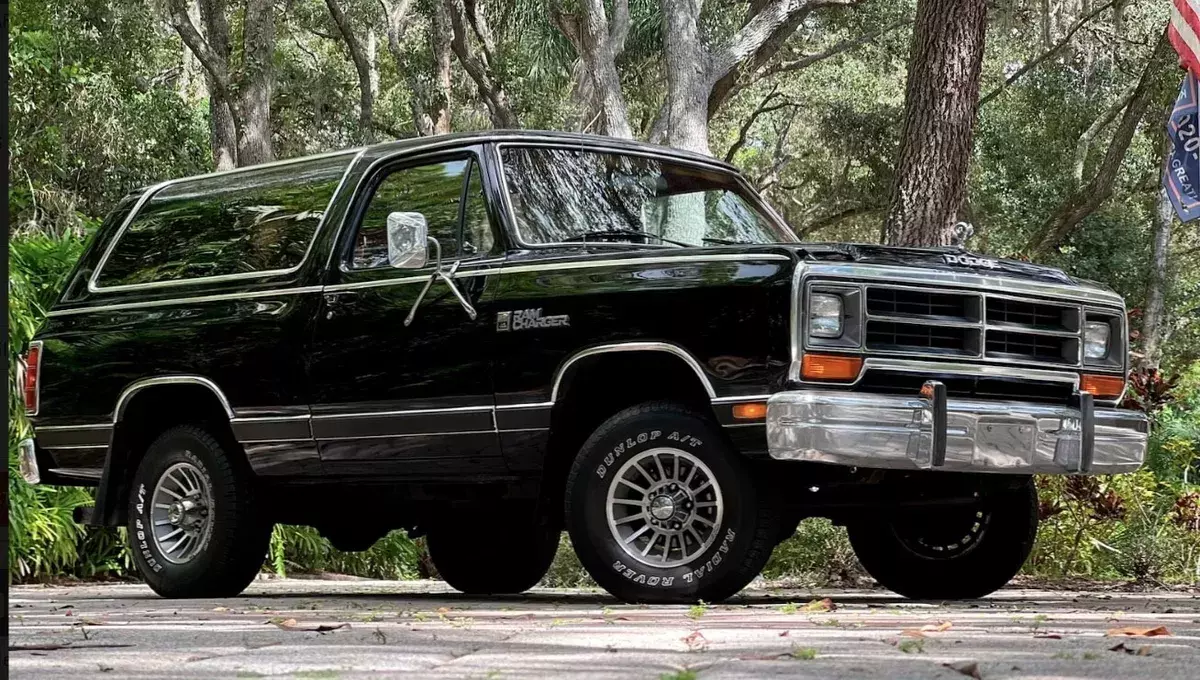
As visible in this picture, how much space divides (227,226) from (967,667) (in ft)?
18.5

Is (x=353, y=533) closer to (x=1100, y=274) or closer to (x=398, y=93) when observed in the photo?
(x=1100, y=274)

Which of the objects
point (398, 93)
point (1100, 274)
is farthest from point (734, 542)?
point (398, 93)

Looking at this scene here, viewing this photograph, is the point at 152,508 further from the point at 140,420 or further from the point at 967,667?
the point at 967,667

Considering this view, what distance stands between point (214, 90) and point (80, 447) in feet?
59.2

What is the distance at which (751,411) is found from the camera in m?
6.88

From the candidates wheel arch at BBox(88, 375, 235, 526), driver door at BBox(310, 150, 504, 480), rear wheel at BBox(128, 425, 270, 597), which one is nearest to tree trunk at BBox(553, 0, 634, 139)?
wheel arch at BBox(88, 375, 235, 526)

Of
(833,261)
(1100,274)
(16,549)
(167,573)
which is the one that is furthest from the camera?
(1100,274)

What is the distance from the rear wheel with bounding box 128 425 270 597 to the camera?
864 centimetres

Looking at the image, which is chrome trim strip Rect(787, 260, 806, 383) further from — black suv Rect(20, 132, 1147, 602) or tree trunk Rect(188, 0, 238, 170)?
tree trunk Rect(188, 0, 238, 170)

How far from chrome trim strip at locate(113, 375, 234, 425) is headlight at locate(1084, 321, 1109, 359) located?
401 centimetres

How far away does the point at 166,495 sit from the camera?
29.3 ft

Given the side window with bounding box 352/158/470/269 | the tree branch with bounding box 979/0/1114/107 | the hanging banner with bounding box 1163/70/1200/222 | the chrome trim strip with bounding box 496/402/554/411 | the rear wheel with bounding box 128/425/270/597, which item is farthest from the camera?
the tree branch with bounding box 979/0/1114/107

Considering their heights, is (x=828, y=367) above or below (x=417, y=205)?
below

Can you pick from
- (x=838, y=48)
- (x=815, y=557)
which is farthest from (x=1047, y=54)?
(x=815, y=557)
